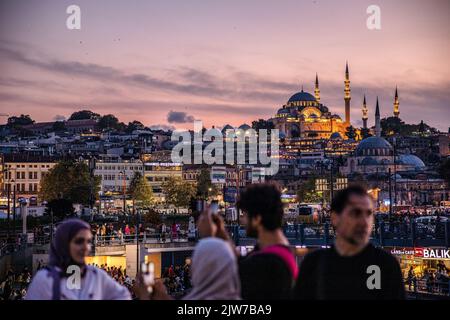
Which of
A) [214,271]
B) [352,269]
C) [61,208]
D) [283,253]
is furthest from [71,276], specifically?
[61,208]

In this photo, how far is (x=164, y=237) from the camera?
3406 centimetres

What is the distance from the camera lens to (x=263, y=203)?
4918mm

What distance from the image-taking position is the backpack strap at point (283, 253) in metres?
4.82

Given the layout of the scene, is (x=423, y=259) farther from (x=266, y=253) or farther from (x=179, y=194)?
(x=179, y=194)

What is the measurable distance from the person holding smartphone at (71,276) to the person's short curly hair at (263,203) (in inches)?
31.5

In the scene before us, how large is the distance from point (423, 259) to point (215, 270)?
896 inches

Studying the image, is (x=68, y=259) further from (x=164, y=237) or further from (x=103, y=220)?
(x=103, y=220)

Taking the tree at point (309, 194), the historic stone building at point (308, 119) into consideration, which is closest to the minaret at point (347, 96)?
the historic stone building at point (308, 119)

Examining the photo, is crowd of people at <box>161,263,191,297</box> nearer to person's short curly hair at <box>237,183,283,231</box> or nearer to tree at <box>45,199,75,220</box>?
tree at <box>45,199,75,220</box>

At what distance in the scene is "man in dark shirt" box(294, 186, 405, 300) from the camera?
493cm

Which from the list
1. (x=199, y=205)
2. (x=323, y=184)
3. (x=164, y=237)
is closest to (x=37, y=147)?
(x=323, y=184)

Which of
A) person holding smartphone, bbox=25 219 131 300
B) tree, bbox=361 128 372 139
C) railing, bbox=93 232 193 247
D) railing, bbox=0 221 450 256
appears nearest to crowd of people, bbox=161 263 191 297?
railing, bbox=0 221 450 256

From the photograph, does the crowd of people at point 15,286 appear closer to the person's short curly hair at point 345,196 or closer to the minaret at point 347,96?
the person's short curly hair at point 345,196
